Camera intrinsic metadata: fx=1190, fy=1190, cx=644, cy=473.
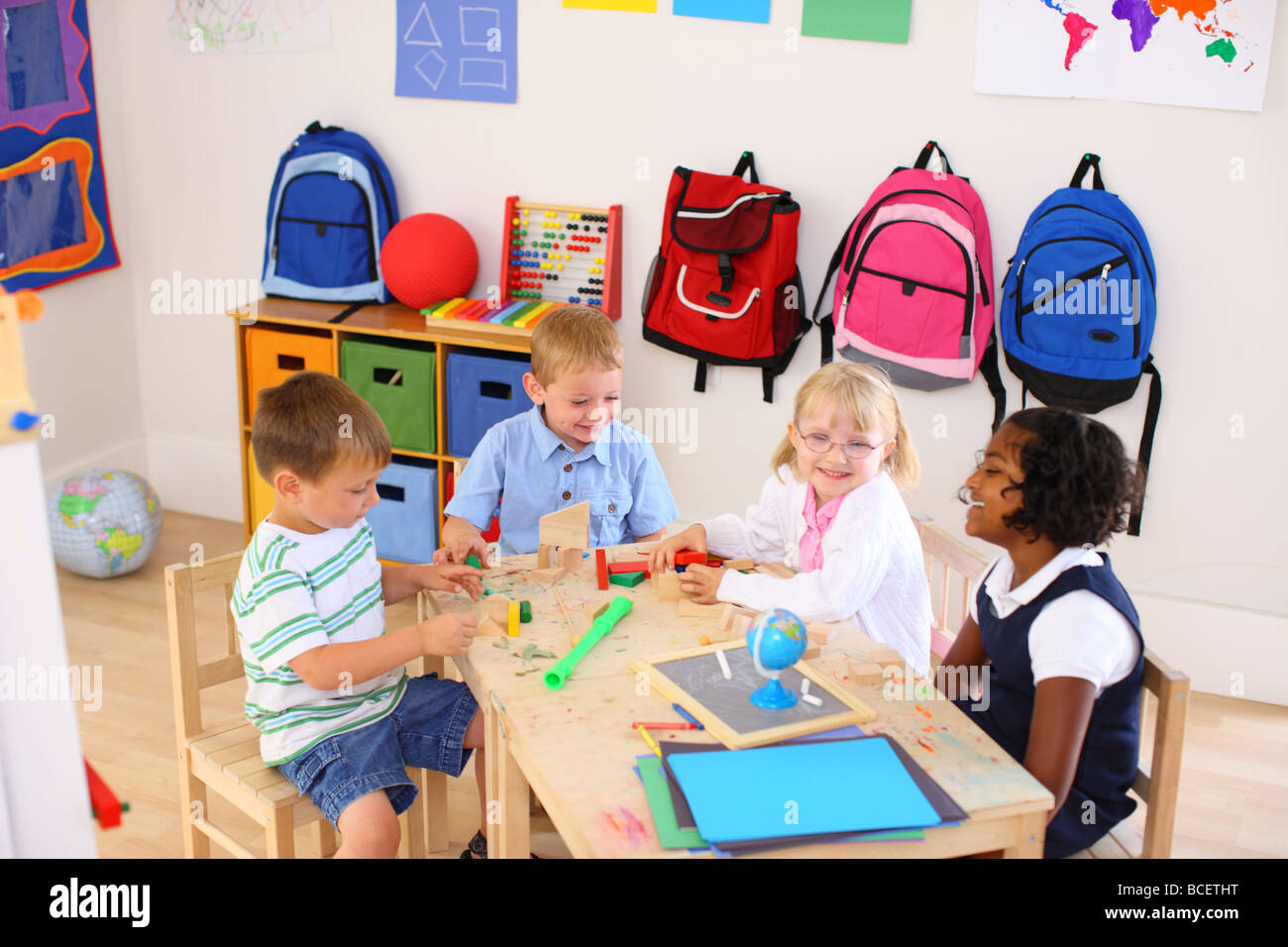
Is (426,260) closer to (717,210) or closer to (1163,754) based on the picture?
(717,210)

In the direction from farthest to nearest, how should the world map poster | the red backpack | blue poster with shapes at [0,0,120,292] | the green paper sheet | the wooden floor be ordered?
blue poster with shapes at [0,0,120,292]
the red backpack
the world map poster
the wooden floor
the green paper sheet

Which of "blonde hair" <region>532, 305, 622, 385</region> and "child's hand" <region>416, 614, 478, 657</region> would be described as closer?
"child's hand" <region>416, 614, 478, 657</region>

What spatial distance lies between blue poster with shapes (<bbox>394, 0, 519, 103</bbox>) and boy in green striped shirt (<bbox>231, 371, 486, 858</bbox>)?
177 cm

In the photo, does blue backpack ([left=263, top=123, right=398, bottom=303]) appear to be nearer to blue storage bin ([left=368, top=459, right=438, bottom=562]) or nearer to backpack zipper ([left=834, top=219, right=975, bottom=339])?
blue storage bin ([left=368, top=459, right=438, bottom=562])

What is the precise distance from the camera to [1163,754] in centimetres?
149

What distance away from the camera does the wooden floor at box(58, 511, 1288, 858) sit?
93.0 inches

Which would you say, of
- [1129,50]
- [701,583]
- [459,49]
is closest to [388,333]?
[459,49]

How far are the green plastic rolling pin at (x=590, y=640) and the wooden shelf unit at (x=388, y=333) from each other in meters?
1.42

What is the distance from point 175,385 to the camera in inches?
157

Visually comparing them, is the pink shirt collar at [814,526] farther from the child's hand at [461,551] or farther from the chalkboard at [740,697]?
the child's hand at [461,551]

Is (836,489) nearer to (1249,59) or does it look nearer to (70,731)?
(70,731)

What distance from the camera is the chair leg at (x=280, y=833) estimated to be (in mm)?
1742

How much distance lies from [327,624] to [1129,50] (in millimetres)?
2245

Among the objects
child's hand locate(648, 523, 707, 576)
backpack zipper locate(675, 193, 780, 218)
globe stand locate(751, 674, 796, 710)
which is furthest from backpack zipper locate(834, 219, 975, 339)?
globe stand locate(751, 674, 796, 710)
